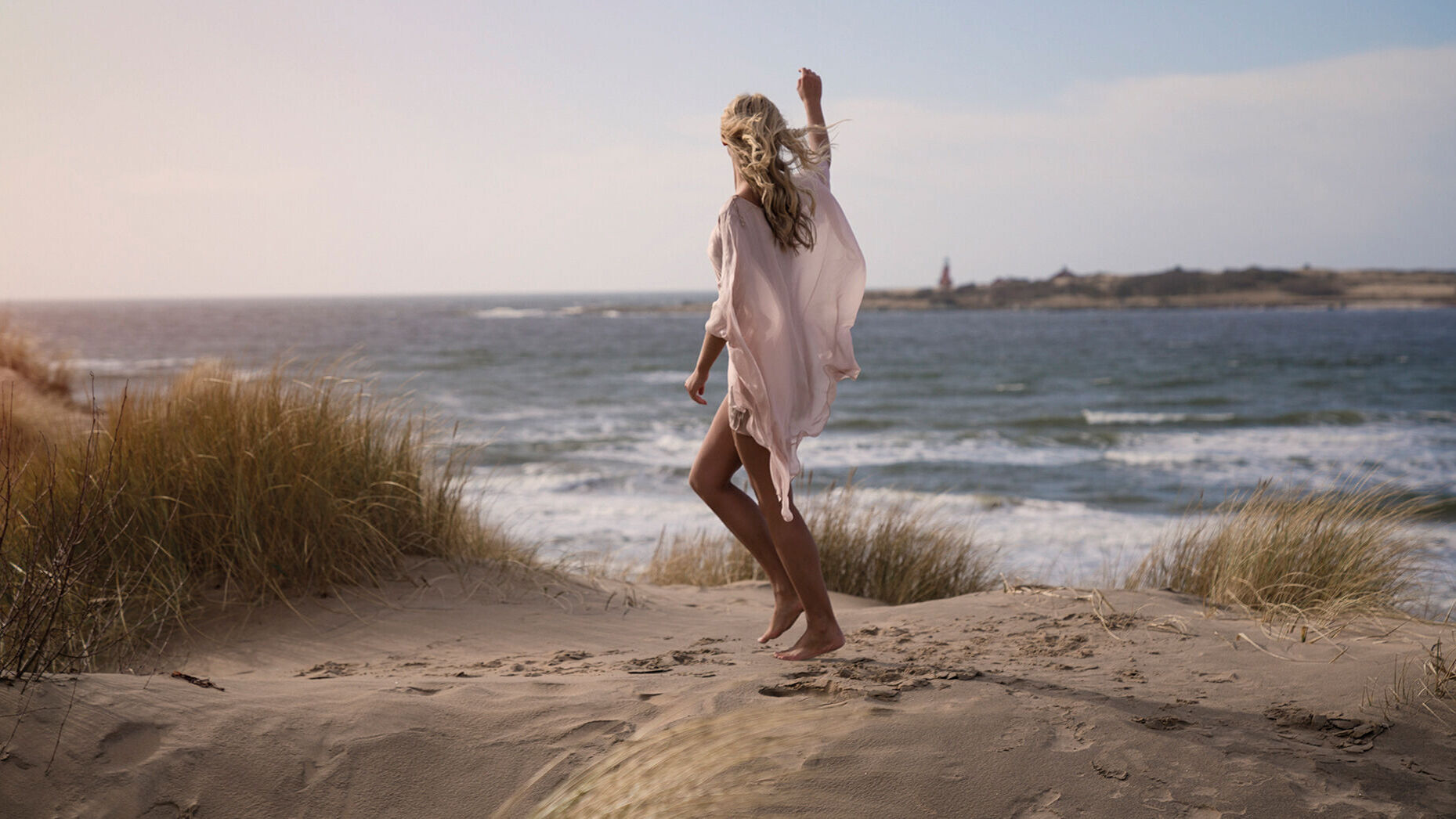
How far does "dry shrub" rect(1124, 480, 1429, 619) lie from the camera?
4.88m

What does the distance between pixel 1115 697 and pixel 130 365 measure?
36792 millimetres

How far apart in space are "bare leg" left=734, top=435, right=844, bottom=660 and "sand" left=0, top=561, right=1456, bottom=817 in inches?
4.3

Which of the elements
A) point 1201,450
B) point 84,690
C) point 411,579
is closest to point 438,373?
point 1201,450

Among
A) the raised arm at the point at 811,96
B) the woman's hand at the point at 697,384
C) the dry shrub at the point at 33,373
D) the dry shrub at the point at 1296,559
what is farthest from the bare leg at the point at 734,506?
the dry shrub at the point at 33,373

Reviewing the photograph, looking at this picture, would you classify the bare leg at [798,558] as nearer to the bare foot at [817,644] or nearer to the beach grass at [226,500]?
the bare foot at [817,644]

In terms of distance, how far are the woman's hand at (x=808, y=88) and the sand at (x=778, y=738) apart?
6.89 ft

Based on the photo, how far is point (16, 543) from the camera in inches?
166

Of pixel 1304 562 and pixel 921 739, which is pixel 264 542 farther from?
pixel 1304 562

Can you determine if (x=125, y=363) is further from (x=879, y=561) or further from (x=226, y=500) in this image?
(x=879, y=561)

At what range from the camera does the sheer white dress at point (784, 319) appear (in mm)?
3258

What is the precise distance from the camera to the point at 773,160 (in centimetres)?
326

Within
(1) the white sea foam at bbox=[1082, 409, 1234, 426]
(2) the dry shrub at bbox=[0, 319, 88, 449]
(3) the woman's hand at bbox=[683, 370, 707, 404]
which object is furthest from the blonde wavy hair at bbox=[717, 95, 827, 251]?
(1) the white sea foam at bbox=[1082, 409, 1234, 426]

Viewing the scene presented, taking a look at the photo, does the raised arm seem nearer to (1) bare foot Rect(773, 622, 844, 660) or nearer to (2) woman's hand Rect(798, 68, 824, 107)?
(2) woman's hand Rect(798, 68, 824, 107)

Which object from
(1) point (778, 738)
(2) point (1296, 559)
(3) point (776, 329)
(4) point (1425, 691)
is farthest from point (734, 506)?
(2) point (1296, 559)
